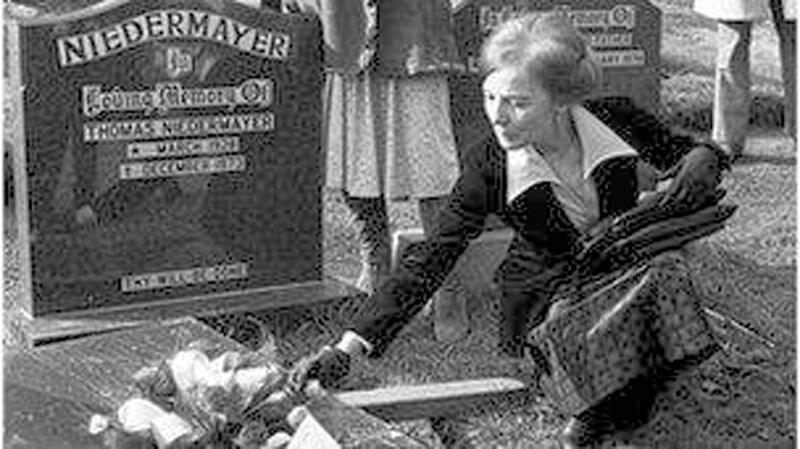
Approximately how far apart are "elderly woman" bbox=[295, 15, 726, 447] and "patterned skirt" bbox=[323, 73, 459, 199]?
966 mm

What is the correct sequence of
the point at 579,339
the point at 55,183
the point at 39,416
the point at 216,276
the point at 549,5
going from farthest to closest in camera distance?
1. the point at 549,5
2. the point at 216,276
3. the point at 55,183
4. the point at 579,339
5. the point at 39,416

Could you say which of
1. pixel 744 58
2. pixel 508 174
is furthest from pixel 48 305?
pixel 744 58

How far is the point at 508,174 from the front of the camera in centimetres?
329

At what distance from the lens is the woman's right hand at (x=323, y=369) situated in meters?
2.68

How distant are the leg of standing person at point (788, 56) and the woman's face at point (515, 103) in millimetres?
4043

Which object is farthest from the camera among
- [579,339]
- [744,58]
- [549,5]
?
[744,58]

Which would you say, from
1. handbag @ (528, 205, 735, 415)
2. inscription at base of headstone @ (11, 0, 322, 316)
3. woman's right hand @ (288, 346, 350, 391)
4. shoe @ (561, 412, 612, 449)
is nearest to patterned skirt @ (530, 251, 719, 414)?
handbag @ (528, 205, 735, 415)

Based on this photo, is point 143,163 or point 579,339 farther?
point 143,163

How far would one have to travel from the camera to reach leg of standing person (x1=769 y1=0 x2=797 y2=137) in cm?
697

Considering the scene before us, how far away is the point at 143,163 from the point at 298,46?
545 millimetres

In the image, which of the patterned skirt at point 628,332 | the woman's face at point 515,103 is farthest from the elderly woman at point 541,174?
the patterned skirt at point 628,332

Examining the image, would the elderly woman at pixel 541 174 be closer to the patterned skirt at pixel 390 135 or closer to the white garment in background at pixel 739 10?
the patterned skirt at pixel 390 135

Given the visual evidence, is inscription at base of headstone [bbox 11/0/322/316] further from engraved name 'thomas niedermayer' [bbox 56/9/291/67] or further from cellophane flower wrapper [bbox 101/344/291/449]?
cellophane flower wrapper [bbox 101/344/291/449]

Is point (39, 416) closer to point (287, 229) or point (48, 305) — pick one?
point (48, 305)
